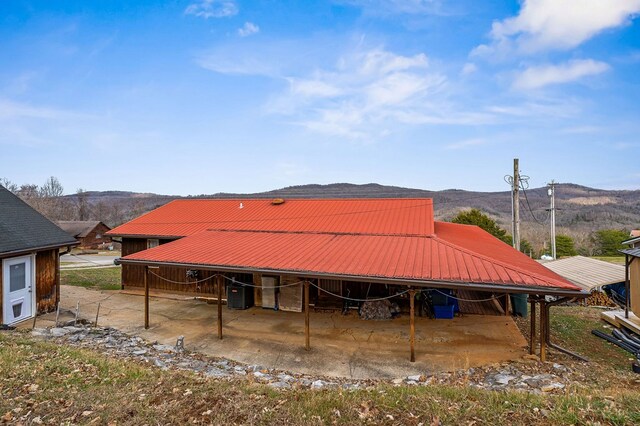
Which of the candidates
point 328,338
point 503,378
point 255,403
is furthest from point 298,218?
point 255,403

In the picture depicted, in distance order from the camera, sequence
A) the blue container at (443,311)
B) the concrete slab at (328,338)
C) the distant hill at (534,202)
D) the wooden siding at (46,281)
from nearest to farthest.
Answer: the concrete slab at (328,338), the wooden siding at (46,281), the blue container at (443,311), the distant hill at (534,202)

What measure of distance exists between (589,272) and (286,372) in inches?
707

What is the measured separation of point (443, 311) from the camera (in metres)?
11.1

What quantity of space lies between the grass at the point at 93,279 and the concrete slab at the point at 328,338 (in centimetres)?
398

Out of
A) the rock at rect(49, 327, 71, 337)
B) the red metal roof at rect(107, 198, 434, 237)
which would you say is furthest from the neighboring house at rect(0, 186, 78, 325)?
the red metal roof at rect(107, 198, 434, 237)

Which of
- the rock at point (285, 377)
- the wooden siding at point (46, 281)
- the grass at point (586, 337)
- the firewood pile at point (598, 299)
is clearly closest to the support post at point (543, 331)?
the grass at point (586, 337)

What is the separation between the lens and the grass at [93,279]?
55.2 feet

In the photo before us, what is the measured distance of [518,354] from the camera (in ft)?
26.3

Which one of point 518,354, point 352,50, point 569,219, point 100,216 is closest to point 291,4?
point 352,50

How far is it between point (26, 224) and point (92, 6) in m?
11.5

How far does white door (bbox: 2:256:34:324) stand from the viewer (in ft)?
31.3

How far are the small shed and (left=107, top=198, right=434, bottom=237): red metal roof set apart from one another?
26.0ft

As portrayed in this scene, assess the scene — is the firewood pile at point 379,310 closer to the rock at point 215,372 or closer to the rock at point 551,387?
the rock at point 215,372

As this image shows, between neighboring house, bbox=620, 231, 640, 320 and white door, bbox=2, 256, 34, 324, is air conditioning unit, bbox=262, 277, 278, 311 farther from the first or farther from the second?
neighboring house, bbox=620, 231, 640, 320
